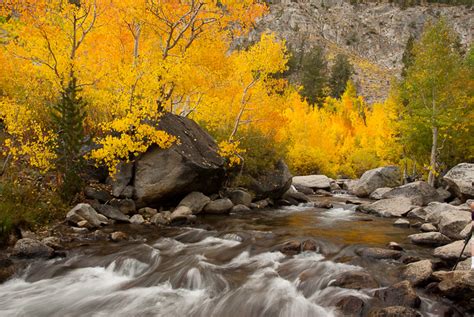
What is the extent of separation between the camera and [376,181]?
27.8 m

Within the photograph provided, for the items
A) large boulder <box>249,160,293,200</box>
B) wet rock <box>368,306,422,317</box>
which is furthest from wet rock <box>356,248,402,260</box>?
large boulder <box>249,160,293,200</box>

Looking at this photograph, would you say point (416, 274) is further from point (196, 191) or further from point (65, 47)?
point (65, 47)

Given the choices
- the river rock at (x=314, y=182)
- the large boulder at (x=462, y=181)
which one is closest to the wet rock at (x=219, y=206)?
the large boulder at (x=462, y=181)

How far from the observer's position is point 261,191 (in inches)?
803

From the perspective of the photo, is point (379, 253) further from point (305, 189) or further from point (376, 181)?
point (376, 181)

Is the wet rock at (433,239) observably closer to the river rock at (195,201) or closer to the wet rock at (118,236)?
the river rock at (195,201)

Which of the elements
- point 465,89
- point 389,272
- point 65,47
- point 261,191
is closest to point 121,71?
point 65,47

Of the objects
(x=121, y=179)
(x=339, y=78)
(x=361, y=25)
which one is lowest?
(x=121, y=179)

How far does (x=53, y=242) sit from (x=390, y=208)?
49.9ft

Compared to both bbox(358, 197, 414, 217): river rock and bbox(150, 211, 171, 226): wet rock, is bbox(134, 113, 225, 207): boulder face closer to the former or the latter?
bbox(150, 211, 171, 226): wet rock

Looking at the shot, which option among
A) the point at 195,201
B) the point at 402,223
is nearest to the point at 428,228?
the point at 402,223

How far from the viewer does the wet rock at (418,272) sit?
27.1 ft

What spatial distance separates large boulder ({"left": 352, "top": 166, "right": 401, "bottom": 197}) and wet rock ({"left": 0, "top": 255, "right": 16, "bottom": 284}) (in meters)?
23.3

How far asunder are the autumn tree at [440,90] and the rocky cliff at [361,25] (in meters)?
96.2
